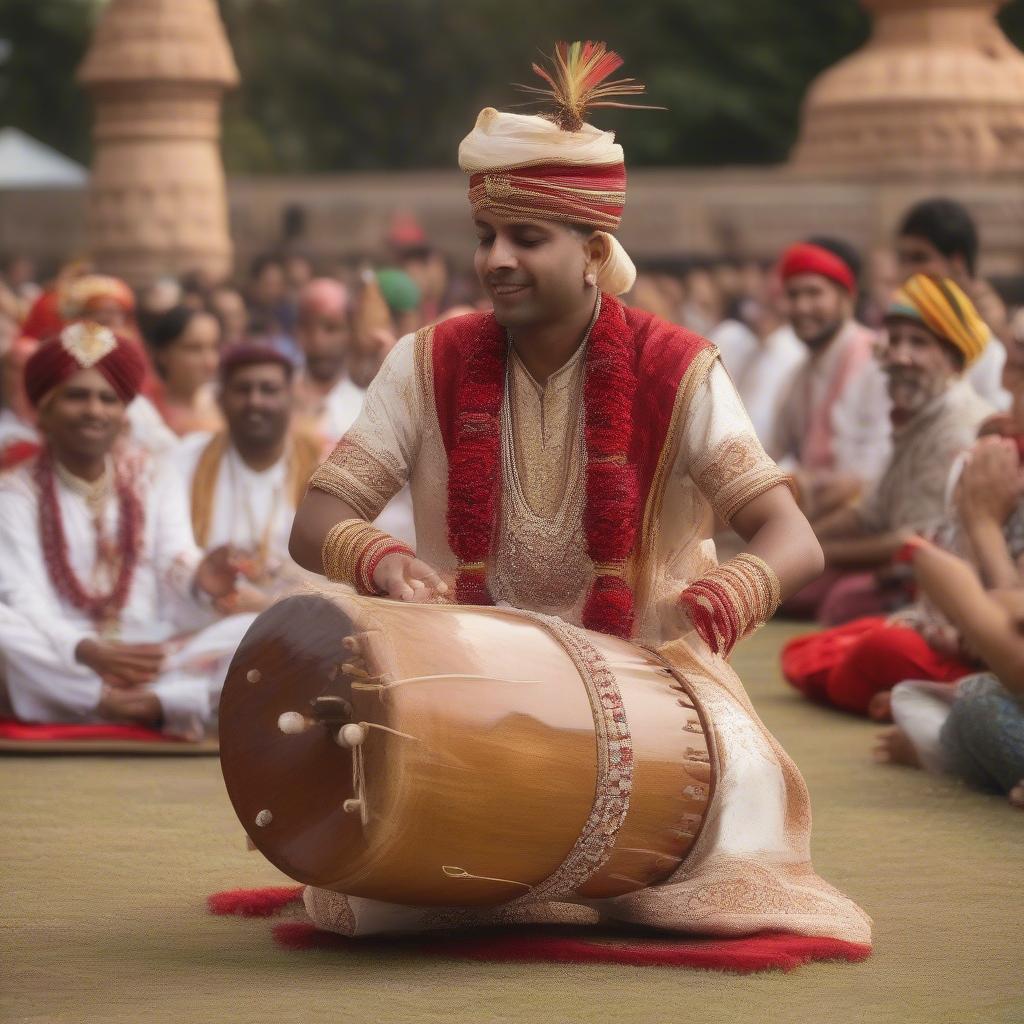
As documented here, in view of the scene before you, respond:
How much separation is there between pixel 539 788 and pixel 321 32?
126 ft

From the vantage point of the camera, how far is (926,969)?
415 cm

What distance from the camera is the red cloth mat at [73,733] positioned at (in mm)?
6793

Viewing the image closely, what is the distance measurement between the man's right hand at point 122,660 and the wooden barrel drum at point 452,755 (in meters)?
2.56

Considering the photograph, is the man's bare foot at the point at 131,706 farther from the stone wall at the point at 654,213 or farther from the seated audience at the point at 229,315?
the stone wall at the point at 654,213

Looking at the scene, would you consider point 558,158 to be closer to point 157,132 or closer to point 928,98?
point 928,98

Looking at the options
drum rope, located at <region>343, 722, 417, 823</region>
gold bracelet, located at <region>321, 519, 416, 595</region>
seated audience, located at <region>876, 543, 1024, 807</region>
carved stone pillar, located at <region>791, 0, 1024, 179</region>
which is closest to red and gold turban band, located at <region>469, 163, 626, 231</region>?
gold bracelet, located at <region>321, 519, 416, 595</region>

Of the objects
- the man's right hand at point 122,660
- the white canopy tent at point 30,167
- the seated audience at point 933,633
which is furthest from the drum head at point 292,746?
the white canopy tent at point 30,167

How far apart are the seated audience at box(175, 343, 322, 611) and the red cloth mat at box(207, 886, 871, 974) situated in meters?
3.17

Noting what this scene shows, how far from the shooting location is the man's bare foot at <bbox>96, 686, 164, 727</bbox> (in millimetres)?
6824

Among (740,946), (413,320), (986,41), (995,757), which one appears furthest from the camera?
(986,41)

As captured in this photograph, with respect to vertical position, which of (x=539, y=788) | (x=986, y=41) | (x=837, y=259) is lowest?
(x=539, y=788)

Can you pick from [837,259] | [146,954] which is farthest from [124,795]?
[837,259]

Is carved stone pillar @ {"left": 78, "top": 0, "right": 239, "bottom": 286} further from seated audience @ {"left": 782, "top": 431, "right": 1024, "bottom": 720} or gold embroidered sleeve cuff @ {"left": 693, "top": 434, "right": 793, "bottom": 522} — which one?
gold embroidered sleeve cuff @ {"left": 693, "top": 434, "right": 793, "bottom": 522}

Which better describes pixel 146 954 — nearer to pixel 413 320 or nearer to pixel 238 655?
pixel 238 655
